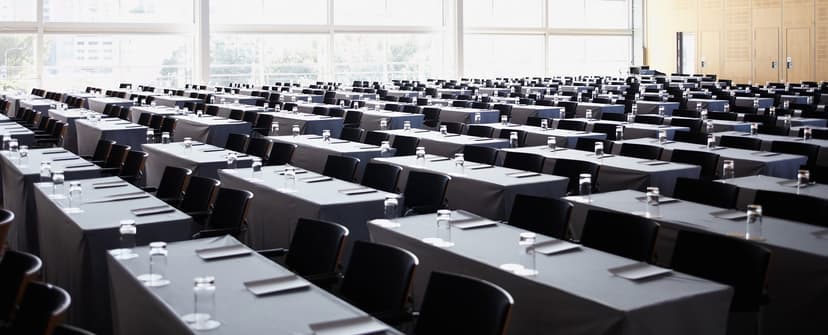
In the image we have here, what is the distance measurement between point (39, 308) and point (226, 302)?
30.9 inches

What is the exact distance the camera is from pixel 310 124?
43.6 feet

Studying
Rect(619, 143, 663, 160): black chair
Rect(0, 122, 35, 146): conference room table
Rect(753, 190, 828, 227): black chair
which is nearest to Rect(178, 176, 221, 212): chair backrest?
Rect(753, 190, 828, 227): black chair

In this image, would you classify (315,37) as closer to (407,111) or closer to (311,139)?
(407,111)

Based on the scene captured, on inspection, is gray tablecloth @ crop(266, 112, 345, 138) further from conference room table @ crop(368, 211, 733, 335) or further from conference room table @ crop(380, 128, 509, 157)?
conference room table @ crop(368, 211, 733, 335)

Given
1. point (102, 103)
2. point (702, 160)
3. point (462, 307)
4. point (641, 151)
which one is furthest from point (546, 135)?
point (102, 103)

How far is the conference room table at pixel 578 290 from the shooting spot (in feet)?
12.5

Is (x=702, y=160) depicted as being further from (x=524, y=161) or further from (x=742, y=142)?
(x=524, y=161)

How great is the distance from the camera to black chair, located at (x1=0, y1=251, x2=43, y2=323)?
162 inches

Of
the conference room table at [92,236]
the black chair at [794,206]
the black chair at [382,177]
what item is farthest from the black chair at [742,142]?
the conference room table at [92,236]

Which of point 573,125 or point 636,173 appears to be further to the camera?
point 573,125

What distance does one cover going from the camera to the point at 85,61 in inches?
992

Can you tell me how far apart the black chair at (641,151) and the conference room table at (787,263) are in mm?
3383

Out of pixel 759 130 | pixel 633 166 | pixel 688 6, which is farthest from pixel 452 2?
pixel 633 166

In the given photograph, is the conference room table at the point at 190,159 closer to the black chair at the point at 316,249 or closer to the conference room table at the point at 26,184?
the conference room table at the point at 26,184
